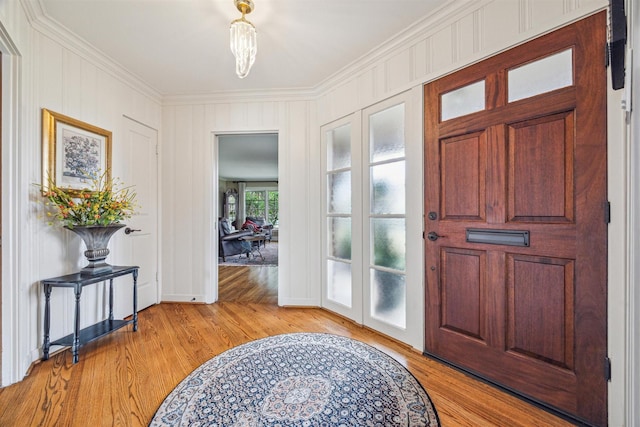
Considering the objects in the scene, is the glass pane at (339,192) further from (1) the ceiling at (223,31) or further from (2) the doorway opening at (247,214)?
(1) the ceiling at (223,31)

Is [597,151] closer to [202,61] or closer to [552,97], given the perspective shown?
[552,97]

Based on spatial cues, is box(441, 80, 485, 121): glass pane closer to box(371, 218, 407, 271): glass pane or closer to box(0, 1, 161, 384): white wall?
box(371, 218, 407, 271): glass pane

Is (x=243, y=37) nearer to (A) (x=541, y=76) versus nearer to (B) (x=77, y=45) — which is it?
(B) (x=77, y=45)

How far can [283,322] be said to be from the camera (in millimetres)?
2760

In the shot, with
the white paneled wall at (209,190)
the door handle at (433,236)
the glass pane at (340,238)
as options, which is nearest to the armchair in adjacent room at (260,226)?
the white paneled wall at (209,190)

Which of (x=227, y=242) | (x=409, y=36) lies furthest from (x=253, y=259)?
(x=409, y=36)

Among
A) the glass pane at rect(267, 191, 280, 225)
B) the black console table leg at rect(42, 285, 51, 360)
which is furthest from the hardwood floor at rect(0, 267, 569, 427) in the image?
the glass pane at rect(267, 191, 280, 225)

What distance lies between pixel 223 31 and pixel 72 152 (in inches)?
62.7

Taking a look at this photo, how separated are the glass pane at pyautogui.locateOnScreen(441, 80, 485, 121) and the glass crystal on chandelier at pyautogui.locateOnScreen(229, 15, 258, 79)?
1391 millimetres

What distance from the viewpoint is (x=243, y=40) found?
185 centimetres

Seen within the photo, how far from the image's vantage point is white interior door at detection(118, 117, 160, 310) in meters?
2.93

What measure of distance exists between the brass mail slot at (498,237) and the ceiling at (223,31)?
1569mm

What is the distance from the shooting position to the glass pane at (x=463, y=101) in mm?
1819

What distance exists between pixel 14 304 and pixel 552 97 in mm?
3442
